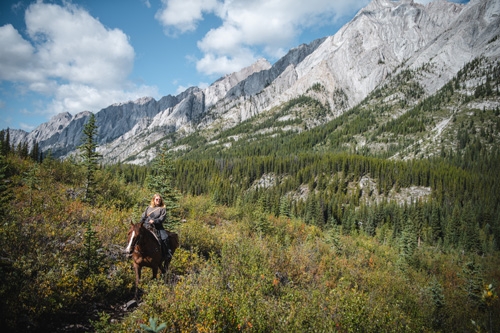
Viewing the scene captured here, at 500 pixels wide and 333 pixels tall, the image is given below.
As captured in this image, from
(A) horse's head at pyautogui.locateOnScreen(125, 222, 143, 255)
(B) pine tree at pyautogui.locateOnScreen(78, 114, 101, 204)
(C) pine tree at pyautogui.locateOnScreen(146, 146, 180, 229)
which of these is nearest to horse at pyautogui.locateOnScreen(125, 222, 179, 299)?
(A) horse's head at pyautogui.locateOnScreen(125, 222, 143, 255)

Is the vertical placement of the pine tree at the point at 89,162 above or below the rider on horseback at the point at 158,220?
Result: above

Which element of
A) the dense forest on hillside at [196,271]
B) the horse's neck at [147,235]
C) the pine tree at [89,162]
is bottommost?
the dense forest on hillside at [196,271]

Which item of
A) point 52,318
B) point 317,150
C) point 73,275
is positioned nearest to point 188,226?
point 73,275

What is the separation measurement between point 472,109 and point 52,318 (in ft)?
672

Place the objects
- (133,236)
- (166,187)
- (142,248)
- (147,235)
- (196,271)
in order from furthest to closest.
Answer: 1. (166,187)
2. (196,271)
3. (147,235)
4. (142,248)
5. (133,236)

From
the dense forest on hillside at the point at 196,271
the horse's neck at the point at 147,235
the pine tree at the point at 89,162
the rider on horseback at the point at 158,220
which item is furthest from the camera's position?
the pine tree at the point at 89,162

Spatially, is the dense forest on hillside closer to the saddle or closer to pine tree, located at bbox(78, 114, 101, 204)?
pine tree, located at bbox(78, 114, 101, 204)

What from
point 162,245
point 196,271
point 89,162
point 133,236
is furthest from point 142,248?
point 89,162

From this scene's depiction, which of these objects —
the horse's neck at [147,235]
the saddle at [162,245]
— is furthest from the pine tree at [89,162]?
the horse's neck at [147,235]

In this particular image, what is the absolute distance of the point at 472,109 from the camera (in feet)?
495

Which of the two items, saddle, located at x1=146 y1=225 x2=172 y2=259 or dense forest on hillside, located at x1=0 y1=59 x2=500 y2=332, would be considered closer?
dense forest on hillside, located at x1=0 y1=59 x2=500 y2=332

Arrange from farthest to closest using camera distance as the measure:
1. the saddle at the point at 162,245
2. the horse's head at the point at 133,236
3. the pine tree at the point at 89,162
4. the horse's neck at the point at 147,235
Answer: the pine tree at the point at 89,162
the saddle at the point at 162,245
the horse's neck at the point at 147,235
the horse's head at the point at 133,236

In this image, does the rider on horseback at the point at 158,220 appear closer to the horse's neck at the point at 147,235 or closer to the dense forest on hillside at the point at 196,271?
the horse's neck at the point at 147,235

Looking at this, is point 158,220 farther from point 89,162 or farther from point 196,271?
point 89,162
